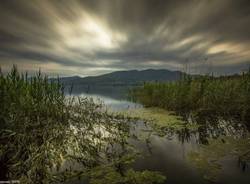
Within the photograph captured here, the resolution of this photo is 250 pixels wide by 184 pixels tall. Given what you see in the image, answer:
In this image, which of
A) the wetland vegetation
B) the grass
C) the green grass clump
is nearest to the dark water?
the wetland vegetation

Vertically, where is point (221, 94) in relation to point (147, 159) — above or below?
above

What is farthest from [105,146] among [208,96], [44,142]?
[208,96]

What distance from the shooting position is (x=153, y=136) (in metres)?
5.10

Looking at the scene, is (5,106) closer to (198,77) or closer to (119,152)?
(119,152)

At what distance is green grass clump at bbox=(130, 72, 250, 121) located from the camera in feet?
23.7

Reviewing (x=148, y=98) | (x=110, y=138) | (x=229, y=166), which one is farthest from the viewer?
(x=148, y=98)

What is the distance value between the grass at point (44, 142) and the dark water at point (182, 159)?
34 cm

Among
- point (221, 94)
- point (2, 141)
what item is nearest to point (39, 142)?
point (2, 141)

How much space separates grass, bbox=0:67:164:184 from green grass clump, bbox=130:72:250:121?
4.37 m

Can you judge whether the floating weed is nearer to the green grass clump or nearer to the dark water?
the dark water

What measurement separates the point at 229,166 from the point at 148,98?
819 centimetres

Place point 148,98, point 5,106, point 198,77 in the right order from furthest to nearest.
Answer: point 148,98 < point 198,77 < point 5,106

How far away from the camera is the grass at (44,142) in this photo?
2.80 metres

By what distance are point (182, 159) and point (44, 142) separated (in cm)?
260
